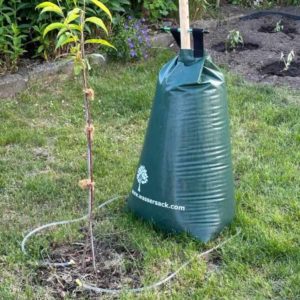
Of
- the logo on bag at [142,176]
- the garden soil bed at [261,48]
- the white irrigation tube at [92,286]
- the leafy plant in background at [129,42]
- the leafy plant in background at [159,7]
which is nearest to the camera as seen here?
the white irrigation tube at [92,286]

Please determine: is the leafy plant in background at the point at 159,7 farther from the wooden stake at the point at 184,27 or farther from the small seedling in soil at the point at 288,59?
the wooden stake at the point at 184,27

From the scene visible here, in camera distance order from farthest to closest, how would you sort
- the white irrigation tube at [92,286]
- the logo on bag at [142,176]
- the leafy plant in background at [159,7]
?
the leafy plant in background at [159,7] → the logo on bag at [142,176] → the white irrigation tube at [92,286]

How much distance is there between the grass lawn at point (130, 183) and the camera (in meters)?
3.04

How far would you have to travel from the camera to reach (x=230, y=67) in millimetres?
6328

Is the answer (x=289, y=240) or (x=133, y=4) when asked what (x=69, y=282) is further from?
(x=133, y=4)

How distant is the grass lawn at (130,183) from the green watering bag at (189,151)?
0.14 meters

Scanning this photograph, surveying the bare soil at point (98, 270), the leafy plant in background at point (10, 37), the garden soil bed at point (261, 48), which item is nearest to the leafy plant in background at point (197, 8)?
the garden soil bed at point (261, 48)

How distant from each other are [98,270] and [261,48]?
4376mm

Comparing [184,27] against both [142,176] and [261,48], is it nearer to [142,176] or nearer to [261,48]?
[142,176]

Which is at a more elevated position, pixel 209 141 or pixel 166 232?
pixel 209 141

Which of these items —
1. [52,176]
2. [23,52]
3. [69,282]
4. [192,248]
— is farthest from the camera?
[23,52]

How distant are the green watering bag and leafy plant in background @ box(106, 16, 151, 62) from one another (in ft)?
10.1

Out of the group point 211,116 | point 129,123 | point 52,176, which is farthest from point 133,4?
point 211,116

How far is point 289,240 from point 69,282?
1.15m
